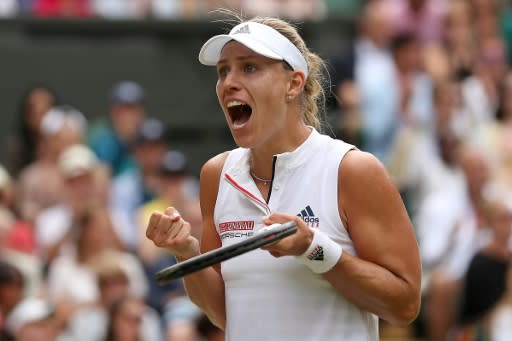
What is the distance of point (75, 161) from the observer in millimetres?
8797

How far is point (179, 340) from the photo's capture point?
25.2 ft

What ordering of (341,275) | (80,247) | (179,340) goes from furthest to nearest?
(80,247)
(179,340)
(341,275)

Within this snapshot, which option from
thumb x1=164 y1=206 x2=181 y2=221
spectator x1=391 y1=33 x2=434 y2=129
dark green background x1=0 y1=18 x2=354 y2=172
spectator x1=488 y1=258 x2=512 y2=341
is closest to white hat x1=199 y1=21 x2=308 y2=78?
thumb x1=164 y1=206 x2=181 y2=221

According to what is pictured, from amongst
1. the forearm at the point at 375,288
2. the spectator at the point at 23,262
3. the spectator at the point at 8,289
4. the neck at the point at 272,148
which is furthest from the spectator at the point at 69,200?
the forearm at the point at 375,288

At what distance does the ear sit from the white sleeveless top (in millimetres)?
162

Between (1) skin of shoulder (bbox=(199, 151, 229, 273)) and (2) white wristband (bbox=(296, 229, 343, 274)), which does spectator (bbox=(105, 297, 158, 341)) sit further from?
(2) white wristband (bbox=(296, 229, 343, 274))

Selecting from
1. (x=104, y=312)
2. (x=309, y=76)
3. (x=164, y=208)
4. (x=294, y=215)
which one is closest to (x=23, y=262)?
(x=104, y=312)

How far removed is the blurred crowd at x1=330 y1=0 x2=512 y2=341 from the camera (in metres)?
8.13

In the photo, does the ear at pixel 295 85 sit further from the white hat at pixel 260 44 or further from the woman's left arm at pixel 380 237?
the woman's left arm at pixel 380 237

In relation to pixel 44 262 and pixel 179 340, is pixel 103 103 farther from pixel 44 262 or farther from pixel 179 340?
pixel 179 340

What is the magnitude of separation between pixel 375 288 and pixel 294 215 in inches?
13.5

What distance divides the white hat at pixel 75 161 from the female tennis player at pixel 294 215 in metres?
4.62

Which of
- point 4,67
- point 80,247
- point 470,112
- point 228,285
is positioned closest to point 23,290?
point 80,247

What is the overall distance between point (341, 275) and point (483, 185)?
18.1 ft
